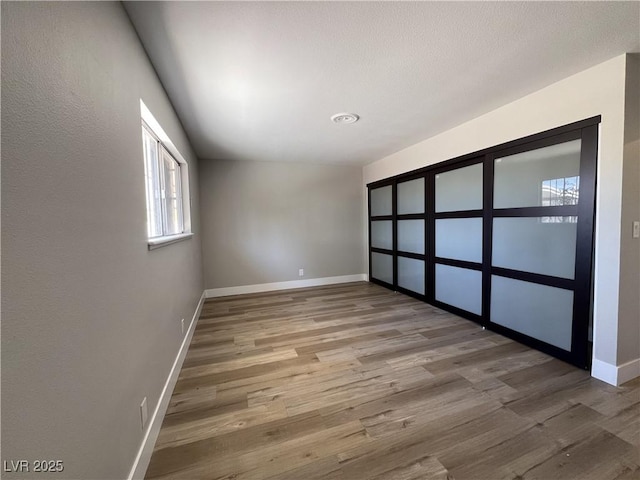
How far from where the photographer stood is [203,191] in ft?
13.9

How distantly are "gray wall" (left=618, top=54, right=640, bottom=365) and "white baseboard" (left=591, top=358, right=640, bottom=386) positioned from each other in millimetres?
44

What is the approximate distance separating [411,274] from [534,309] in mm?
1739

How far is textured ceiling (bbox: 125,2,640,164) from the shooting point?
1369mm

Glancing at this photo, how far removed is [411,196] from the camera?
3.88 m

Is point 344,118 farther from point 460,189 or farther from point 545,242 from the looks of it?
point 545,242

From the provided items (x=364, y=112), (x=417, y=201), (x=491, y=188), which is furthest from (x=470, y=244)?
(x=364, y=112)

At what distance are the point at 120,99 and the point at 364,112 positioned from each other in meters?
2.08

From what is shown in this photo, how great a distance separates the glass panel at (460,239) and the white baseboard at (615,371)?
122 centimetres

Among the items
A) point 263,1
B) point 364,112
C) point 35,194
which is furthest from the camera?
point 364,112

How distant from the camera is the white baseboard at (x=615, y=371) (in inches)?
72.7

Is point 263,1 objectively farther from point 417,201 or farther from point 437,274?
point 437,274

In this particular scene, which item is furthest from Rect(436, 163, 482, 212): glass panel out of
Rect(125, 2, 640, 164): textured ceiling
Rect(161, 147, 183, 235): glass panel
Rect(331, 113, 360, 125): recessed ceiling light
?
Rect(161, 147, 183, 235): glass panel

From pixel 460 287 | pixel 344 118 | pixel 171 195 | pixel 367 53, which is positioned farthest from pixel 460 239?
pixel 171 195

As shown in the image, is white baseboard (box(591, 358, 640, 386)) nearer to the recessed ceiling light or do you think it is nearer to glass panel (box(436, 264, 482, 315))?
glass panel (box(436, 264, 482, 315))
